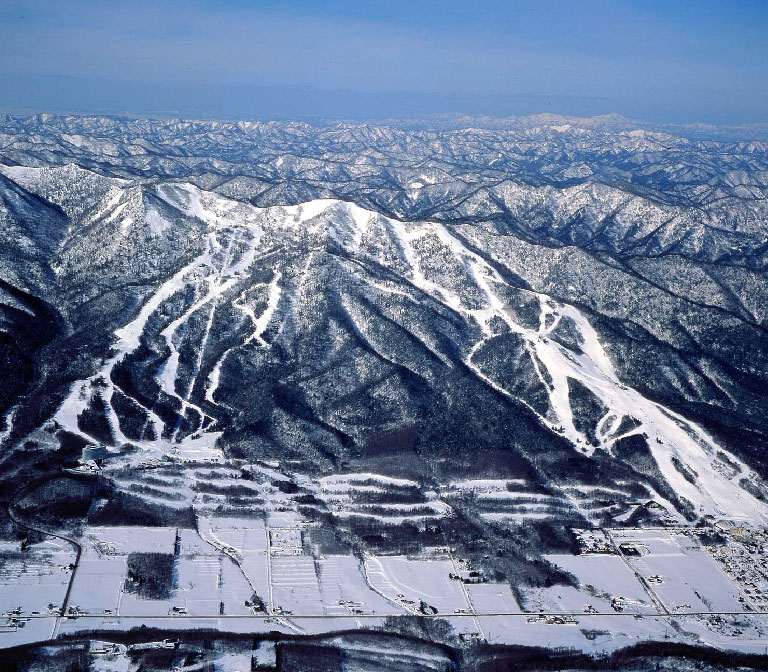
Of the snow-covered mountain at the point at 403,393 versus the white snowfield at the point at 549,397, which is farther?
the white snowfield at the point at 549,397

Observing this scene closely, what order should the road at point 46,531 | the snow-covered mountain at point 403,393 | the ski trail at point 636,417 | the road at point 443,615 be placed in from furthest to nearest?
the snow-covered mountain at point 403,393
the ski trail at point 636,417
the road at point 46,531
the road at point 443,615

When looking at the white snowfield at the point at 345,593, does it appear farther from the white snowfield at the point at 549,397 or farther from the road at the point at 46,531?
the white snowfield at the point at 549,397

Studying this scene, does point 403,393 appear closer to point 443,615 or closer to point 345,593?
point 345,593

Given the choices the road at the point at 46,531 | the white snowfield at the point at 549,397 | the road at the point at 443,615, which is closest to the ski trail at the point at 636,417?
the white snowfield at the point at 549,397

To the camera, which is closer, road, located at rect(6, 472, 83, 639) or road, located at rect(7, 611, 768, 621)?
road, located at rect(7, 611, 768, 621)

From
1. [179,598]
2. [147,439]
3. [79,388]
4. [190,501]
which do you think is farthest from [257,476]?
[79,388]

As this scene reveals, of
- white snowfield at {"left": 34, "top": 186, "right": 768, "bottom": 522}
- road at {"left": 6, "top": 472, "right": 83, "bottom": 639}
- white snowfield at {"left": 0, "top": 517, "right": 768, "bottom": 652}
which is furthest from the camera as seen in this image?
white snowfield at {"left": 34, "top": 186, "right": 768, "bottom": 522}

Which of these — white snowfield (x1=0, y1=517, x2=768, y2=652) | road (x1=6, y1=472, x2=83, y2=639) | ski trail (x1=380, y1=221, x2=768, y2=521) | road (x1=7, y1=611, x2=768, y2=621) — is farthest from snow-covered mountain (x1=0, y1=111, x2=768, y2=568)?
→ road (x1=7, y1=611, x2=768, y2=621)

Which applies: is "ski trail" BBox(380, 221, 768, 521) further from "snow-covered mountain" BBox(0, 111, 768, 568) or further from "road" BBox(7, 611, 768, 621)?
"road" BBox(7, 611, 768, 621)

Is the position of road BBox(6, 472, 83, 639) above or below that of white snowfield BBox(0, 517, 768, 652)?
above
